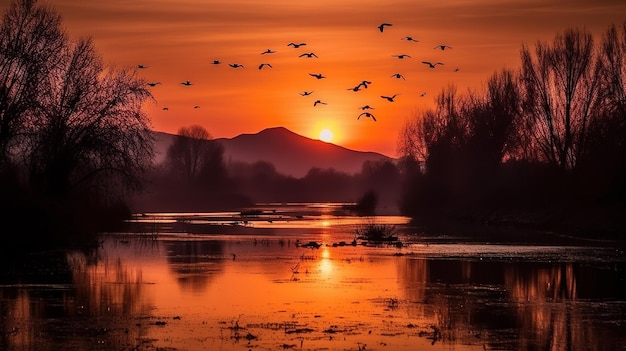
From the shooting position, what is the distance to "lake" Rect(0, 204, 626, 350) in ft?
63.3

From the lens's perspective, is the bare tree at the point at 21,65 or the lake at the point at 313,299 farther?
the bare tree at the point at 21,65

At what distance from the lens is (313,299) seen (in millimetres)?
25516

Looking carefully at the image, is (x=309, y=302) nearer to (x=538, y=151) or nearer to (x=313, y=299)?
(x=313, y=299)

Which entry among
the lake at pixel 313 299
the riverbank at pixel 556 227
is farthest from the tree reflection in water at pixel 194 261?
the riverbank at pixel 556 227

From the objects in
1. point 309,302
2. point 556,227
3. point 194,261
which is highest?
point 556,227

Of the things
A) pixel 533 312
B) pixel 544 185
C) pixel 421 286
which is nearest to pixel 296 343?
pixel 533 312

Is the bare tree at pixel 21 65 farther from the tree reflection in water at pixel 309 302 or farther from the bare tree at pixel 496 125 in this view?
the bare tree at pixel 496 125

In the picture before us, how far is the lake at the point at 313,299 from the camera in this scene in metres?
19.3

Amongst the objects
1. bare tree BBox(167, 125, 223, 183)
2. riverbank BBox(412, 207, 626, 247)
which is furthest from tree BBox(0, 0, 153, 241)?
bare tree BBox(167, 125, 223, 183)

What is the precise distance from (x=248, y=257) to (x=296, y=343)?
20708mm

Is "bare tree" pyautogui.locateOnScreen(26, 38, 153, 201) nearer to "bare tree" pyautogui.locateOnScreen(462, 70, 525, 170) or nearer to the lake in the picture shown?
the lake

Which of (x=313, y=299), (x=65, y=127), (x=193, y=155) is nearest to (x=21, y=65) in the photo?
(x=65, y=127)

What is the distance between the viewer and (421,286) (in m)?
28.9

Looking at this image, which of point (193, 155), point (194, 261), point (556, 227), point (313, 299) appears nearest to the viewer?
point (313, 299)
